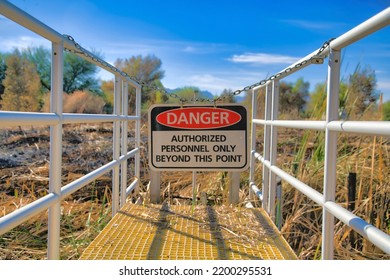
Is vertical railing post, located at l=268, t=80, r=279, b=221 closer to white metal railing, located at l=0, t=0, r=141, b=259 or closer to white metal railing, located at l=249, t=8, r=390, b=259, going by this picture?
white metal railing, located at l=249, t=8, r=390, b=259

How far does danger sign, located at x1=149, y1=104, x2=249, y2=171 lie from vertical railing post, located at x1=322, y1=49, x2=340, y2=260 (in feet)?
5.31

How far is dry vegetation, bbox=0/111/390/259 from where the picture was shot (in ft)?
12.1

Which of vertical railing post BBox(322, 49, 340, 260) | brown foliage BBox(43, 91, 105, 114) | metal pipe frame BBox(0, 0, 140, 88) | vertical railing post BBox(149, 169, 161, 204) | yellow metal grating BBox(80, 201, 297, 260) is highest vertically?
brown foliage BBox(43, 91, 105, 114)

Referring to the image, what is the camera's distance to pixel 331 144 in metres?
2.36

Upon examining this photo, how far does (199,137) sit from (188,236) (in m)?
1.01

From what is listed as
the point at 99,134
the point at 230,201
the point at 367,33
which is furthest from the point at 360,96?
the point at 99,134

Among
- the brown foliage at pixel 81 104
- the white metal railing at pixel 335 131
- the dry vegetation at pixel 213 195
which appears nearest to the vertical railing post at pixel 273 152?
the dry vegetation at pixel 213 195

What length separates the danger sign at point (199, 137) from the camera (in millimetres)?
3971

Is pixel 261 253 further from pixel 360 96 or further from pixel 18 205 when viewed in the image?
pixel 360 96

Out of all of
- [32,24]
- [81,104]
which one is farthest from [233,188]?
[81,104]

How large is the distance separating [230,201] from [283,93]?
922 inches

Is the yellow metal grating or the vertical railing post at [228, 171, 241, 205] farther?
→ the vertical railing post at [228, 171, 241, 205]

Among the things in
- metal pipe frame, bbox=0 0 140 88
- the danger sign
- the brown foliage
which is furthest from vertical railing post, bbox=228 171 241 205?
the brown foliage

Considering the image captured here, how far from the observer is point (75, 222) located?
4199mm
